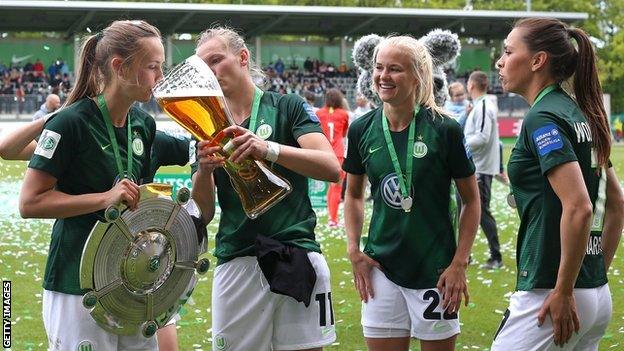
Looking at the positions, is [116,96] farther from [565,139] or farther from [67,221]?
[565,139]

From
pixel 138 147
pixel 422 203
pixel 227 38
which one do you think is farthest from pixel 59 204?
pixel 422 203

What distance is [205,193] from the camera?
396cm

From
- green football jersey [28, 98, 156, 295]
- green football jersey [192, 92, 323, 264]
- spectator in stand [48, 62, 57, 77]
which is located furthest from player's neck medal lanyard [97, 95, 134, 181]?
spectator in stand [48, 62, 57, 77]

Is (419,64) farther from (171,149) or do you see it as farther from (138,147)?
(138,147)

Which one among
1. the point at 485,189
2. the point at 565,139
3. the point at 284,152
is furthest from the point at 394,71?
the point at 485,189

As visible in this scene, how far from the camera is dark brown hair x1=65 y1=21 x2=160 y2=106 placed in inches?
142

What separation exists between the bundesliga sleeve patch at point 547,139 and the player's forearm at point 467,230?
1.02 m

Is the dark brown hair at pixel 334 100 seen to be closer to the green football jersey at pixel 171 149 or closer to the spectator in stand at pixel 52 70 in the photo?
the green football jersey at pixel 171 149

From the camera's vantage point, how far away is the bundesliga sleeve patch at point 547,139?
131 inches

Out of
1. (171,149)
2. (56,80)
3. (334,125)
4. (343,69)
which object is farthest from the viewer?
(343,69)

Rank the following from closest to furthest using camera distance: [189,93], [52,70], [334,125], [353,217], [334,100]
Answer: [189,93]
[353,217]
[334,125]
[334,100]
[52,70]

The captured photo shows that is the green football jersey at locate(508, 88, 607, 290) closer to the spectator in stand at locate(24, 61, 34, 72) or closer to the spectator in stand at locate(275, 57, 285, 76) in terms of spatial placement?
the spectator in stand at locate(24, 61, 34, 72)

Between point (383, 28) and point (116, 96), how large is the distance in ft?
154

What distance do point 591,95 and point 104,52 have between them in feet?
6.13
